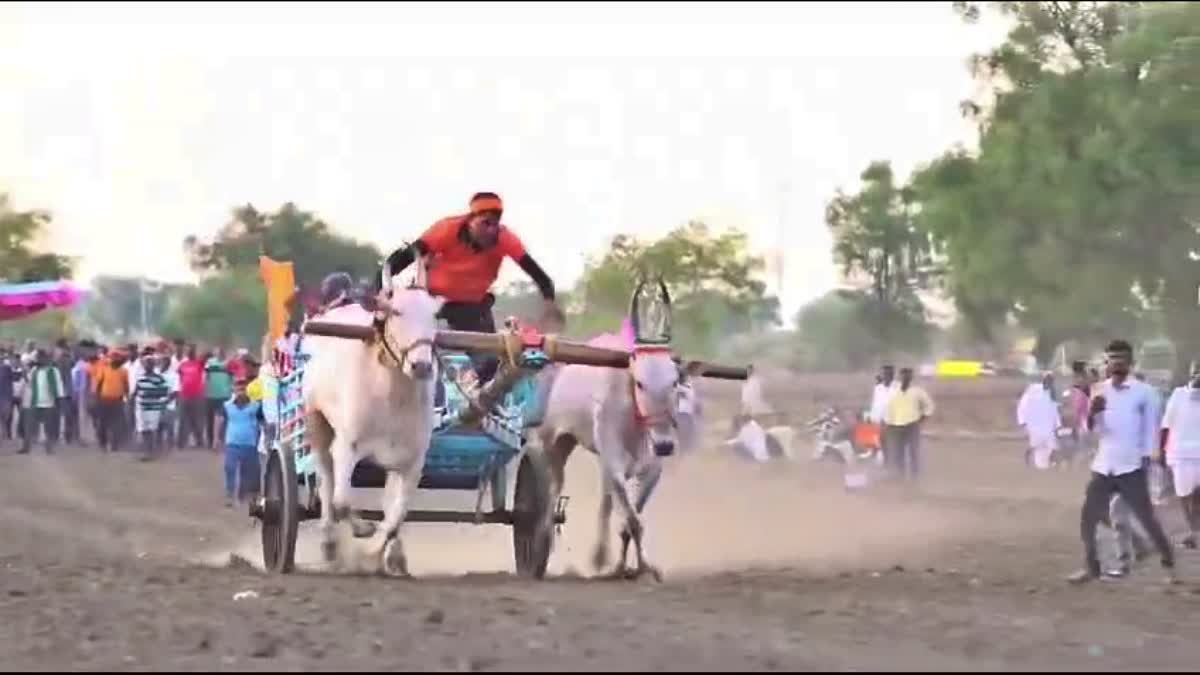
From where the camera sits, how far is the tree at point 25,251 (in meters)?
46.7

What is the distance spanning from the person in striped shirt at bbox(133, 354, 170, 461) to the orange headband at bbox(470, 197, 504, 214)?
20.4m

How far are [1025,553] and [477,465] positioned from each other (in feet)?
21.6

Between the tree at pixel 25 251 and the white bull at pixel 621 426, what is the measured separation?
105 ft

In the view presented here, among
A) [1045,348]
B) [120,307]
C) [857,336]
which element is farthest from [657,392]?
[120,307]

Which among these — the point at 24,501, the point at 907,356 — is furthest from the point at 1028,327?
the point at 24,501

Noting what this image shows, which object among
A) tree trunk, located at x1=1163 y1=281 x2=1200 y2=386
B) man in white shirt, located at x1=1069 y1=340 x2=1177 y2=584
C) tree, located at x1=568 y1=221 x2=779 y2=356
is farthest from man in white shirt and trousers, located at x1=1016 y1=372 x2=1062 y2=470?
man in white shirt, located at x1=1069 y1=340 x2=1177 y2=584

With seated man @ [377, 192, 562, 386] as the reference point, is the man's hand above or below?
below

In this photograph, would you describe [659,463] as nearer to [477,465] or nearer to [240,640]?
[477,465]

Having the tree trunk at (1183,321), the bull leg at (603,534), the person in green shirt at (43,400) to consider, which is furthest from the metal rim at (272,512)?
the tree trunk at (1183,321)

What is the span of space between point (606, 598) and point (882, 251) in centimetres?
5886

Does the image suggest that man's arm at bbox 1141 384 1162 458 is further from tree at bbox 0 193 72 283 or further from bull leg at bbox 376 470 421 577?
tree at bbox 0 193 72 283

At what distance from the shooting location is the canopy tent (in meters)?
37.4

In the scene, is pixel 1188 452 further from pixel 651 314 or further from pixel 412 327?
pixel 412 327

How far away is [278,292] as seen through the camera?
16.3 meters
